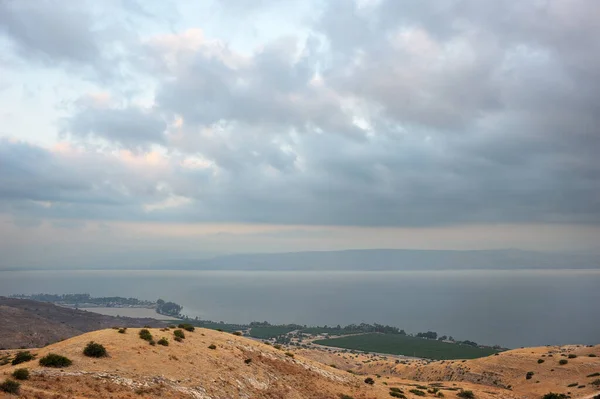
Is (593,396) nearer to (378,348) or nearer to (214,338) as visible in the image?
(214,338)

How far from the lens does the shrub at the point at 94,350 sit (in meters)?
25.8

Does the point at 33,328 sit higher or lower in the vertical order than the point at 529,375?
lower

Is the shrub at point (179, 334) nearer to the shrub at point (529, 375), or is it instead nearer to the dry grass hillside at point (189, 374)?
the dry grass hillside at point (189, 374)

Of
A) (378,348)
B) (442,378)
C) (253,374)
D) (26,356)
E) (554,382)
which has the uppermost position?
(26,356)

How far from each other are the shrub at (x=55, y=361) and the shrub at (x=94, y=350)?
1.76m

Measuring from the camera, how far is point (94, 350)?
85.3 feet

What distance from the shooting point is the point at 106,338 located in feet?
96.7

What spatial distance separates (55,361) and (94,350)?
2.85 m

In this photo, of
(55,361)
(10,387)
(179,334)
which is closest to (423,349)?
(179,334)

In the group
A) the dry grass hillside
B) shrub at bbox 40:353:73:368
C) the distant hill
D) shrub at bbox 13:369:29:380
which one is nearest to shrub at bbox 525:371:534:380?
the dry grass hillside

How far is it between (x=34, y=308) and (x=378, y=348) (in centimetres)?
16865

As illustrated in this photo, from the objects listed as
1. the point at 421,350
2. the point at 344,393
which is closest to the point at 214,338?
the point at 344,393

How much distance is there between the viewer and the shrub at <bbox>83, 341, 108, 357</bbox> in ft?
Result: 84.6

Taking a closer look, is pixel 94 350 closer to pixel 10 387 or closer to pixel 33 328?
pixel 10 387
